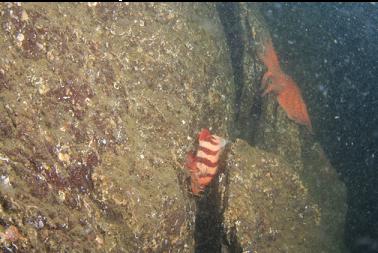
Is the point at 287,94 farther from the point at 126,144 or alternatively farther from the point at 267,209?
the point at 126,144

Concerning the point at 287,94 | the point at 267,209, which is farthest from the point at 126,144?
the point at 287,94

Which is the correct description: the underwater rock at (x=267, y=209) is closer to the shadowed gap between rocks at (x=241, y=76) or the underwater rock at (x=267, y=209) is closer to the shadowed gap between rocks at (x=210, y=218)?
the shadowed gap between rocks at (x=210, y=218)

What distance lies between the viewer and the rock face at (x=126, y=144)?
2.80 meters

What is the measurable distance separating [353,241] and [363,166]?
1668mm

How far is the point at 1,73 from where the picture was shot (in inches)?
114

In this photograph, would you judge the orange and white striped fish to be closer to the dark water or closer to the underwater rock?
the underwater rock

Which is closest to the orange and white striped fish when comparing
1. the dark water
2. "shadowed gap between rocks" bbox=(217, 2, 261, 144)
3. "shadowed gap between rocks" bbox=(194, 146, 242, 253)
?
"shadowed gap between rocks" bbox=(194, 146, 242, 253)

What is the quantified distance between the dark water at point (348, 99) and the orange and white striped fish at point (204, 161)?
12.6ft

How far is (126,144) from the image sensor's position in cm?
358

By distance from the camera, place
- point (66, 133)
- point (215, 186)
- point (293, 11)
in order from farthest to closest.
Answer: point (293, 11) < point (215, 186) < point (66, 133)

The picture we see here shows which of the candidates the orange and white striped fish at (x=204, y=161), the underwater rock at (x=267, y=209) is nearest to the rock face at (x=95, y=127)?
the orange and white striped fish at (x=204, y=161)

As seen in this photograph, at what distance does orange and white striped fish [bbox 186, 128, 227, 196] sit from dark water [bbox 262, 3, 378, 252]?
383 cm

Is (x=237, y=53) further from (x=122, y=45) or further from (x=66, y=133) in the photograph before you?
(x=66, y=133)

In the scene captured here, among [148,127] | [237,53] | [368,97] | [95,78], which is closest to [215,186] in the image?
[148,127]
